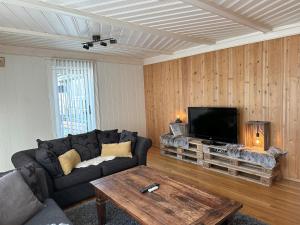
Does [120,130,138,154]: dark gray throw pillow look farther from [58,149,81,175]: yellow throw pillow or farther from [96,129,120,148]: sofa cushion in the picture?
[58,149,81,175]: yellow throw pillow

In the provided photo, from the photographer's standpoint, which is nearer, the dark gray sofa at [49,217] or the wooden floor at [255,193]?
the dark gray sofa at [49,217]

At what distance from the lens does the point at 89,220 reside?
2.47 m

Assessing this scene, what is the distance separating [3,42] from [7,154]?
6.67 ft

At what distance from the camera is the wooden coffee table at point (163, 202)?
1.67 m

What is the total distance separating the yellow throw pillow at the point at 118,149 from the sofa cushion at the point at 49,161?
2.85 ft

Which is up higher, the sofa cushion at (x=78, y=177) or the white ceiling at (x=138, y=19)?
the white ceiling at (x=138, y=19)

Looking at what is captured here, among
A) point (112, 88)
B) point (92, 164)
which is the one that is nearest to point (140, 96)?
point (112, 88)

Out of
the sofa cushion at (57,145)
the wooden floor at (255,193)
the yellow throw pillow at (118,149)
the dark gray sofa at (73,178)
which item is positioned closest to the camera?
the wooden floor at (255,193)

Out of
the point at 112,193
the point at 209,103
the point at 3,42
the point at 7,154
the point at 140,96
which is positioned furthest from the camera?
the point at 140,96

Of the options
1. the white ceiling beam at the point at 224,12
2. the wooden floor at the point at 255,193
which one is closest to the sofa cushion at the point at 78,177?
the wooden floor at the point at 255,193

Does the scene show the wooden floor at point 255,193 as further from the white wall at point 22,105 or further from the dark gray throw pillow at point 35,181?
the white wall at point 22,105

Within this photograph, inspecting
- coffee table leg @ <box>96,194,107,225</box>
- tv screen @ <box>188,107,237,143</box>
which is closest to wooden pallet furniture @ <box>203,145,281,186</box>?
tv screen @ <box>188,107,237,143</box>

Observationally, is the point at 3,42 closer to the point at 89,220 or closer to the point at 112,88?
the point at 112,88

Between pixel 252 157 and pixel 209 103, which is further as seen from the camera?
pixel 209 103
